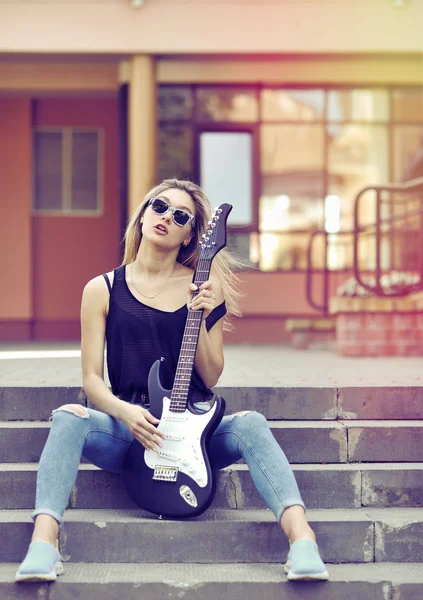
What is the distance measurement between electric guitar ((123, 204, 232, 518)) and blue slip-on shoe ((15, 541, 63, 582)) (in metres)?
0.48

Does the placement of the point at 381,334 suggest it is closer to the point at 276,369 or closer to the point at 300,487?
the point at 276,369

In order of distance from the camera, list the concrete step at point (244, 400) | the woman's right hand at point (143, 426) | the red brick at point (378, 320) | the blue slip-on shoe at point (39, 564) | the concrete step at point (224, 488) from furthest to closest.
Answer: the red brick at point (378, 320) → the concrete step at point (244, 400) → the concrete step at point (224, 488) → the woman's right hand at point (143, 426) → the blue slip-on shoe at point (39, 564)

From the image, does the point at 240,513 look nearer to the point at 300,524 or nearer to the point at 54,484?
the point at 300,524

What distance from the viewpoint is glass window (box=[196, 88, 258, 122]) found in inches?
416

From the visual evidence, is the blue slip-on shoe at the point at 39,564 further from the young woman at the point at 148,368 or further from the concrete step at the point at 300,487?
the concrete step at the point at 300,487

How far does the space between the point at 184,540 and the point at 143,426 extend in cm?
54

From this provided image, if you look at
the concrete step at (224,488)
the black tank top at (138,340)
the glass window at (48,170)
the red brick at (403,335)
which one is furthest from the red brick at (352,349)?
the glass window at (48,170)

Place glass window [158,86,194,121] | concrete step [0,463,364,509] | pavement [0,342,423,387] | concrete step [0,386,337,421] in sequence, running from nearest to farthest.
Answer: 1. concrete step [0,463,364,509]
2. concrete step [0,386,337,421]
3. pavement [0,342,423,387]
4. glass window [158,86,194,121]

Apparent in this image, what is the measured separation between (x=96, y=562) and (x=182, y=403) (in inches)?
30.1

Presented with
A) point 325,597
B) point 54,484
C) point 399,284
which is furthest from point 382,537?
point 399,284

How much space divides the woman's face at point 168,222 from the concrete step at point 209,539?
120cm

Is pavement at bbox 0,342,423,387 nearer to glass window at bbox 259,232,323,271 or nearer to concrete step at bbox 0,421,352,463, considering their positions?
concrete step at bbox 0,421,352,463

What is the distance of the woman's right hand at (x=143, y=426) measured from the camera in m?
3.43

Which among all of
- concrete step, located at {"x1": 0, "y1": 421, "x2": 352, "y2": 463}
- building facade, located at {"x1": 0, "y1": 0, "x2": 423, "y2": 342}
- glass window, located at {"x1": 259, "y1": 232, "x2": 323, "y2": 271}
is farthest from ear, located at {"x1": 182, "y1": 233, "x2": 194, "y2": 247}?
glass window, located at {"x1": 259, "y1": 232, "x2": 323, "y2": 271}
